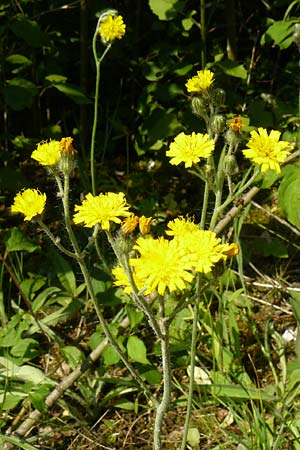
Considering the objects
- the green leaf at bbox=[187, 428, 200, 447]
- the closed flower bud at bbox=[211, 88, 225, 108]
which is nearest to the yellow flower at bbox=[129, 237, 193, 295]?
the closed flower bud at bbox=[211, 88, 225, 108]

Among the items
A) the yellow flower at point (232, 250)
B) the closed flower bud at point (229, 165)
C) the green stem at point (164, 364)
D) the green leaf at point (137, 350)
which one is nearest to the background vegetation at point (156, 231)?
the green leaf at point (137, 350)

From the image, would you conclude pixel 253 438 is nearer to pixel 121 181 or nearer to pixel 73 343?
pixel 73 343

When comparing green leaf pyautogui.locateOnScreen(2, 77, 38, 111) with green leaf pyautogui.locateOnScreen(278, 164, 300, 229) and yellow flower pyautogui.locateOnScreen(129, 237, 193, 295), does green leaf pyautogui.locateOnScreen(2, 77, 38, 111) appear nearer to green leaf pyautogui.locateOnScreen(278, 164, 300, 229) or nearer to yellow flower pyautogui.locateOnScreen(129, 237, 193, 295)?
green leaf pyautogui.locateOnScreen(278, 164, 300, 229)

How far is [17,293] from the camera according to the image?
2754mm

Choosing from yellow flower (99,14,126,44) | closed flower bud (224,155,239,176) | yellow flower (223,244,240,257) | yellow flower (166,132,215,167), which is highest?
yellow flower (99,14,126,44)

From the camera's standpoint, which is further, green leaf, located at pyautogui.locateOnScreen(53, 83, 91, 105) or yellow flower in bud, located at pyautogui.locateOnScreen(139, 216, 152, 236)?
green leaf, located at pyautogui.locateOnScreen(53, 83, 91, 105)

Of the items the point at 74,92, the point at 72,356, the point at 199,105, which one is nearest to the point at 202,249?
the point at 199,105

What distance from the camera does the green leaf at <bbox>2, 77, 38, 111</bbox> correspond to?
2723 millimetres

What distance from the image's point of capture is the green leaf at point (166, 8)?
2.82 metres

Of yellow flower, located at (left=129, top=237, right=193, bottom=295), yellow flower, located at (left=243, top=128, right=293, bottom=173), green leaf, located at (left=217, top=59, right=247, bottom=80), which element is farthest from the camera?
green leaf, located at (left=217, top=59, right=247, bottom=80)

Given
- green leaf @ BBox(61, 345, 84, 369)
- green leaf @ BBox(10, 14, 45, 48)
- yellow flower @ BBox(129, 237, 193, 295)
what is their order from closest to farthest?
yellow flower @ BBox(129, 237, 193, 295) → green leaf @ BBox(61, 345, 84, 369) → green leaf @ BBox(10, 14, 45, 48)

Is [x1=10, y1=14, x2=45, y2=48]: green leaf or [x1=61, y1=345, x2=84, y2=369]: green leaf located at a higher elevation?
[x1=10, y1=14, x2=45, y2=48]: green leaf

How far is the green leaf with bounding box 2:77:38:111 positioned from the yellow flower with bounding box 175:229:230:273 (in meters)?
1.54

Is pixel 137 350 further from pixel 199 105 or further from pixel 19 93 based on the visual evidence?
pixel 19 93
